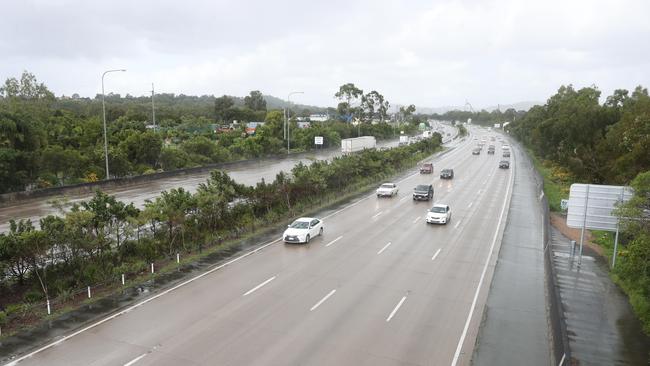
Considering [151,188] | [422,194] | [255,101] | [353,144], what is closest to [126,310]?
[422,194]

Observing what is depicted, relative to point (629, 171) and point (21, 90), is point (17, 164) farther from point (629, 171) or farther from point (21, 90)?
point (629, 171)

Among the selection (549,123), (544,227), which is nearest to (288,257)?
(544,227)

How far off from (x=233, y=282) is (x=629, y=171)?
71.6ft

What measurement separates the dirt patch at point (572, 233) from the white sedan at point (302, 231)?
49.8 ft

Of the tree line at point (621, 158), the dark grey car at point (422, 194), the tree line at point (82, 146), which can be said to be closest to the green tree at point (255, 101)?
the tree line at point (82, 146)

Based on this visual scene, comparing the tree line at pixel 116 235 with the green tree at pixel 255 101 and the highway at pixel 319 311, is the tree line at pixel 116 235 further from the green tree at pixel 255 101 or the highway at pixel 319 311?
the green tree at pixel 255 101

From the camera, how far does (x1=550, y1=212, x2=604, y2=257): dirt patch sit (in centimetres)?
2662

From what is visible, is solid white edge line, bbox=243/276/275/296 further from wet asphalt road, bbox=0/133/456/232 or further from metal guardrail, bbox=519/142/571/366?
wet asphalt road, bbox=0/133/456/232

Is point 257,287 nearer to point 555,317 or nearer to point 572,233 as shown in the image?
point 555,317

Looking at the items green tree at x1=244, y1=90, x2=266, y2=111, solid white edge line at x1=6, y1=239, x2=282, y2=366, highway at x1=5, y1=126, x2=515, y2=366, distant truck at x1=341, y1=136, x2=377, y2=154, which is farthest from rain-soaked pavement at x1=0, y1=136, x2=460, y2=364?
green tree at x1=244, y1=90, x2=266, y2=111

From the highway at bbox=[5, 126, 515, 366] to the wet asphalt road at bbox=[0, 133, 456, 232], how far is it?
1411 centimetres

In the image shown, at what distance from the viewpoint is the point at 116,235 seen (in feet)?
66.6

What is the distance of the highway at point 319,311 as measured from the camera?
530 inches

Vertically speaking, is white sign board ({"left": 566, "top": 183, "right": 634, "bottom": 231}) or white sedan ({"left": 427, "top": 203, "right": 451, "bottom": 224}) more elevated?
white sign board ({"left": 566, "top": 183, "right": 634, "bottom": 231})
